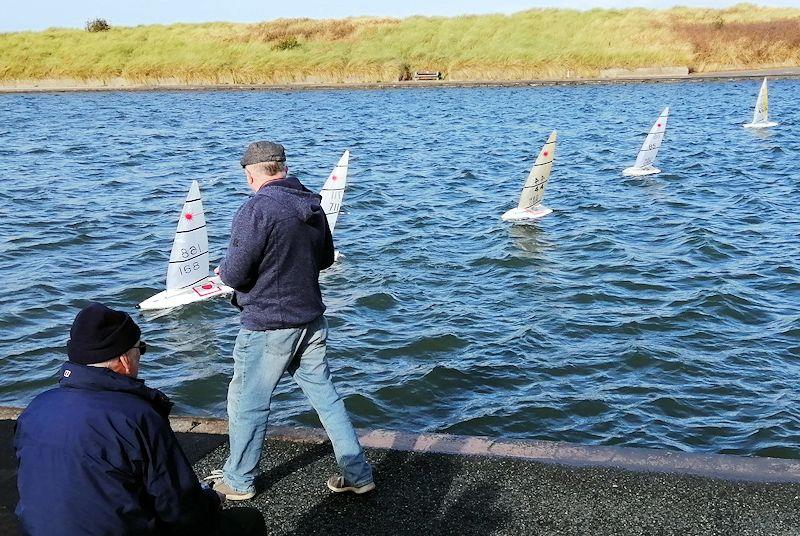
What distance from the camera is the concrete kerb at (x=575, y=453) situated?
255 inches

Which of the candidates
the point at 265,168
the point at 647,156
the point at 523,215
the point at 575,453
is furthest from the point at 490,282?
the point at 647,156

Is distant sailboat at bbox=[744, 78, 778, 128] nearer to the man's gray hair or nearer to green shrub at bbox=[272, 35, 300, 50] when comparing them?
the man's gray hair

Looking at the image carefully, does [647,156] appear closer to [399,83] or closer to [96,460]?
[96,460]

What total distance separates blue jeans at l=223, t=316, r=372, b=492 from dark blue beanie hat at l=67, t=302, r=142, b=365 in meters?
2.08

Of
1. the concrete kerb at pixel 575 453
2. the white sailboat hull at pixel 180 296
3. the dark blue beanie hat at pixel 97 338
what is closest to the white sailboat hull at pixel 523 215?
the white sailboat hull at pixel 180 296

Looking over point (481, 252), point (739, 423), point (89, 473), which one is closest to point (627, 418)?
point (739, 423)

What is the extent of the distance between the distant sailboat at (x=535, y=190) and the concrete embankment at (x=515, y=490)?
14.7 m

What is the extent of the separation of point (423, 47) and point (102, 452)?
88662 mm

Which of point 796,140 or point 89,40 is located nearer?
point 796,140

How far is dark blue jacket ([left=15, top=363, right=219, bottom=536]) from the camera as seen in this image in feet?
11.8

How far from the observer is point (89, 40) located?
96.8 meters

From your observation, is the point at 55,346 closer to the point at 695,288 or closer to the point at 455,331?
the point at 455,331

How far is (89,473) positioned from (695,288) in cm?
1301

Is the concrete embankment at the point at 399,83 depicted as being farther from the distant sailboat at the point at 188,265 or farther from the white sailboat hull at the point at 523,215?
the distant sailboat at the point at 188,265
